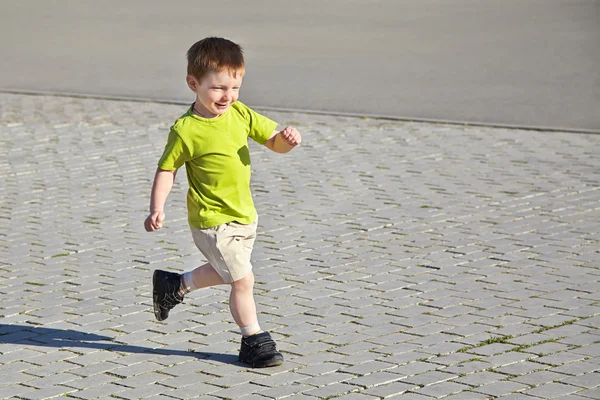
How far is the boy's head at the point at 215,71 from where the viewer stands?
511cm

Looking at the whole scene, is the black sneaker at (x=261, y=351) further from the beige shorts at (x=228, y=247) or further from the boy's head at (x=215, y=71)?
the boy's head at (x=215, y=71)

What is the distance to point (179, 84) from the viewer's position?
47.2ft

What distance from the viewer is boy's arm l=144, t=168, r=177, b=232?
16.9 feet

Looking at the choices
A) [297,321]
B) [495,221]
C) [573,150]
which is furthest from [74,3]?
[297,321]

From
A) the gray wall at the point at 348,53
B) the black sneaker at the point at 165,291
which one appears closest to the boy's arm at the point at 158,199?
the black sneaker at the point at 165,291

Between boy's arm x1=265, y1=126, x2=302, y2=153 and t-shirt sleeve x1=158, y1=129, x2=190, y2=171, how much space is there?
1.41ft

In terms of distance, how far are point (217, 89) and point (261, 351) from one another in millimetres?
1261

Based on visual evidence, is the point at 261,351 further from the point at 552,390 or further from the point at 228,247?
the point at 552,390

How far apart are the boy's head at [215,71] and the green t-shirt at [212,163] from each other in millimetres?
120

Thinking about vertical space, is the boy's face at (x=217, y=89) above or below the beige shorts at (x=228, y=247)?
above

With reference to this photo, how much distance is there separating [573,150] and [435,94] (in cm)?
324

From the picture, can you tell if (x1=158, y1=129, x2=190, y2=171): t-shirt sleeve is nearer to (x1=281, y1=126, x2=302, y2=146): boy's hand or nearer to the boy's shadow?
(x1=281, y1=126, x2=302, y2=146): boy's hand

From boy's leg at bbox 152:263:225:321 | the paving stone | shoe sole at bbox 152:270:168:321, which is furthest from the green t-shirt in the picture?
the paving stone

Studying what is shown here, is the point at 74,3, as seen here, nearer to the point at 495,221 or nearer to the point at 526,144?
the point at 526,144
